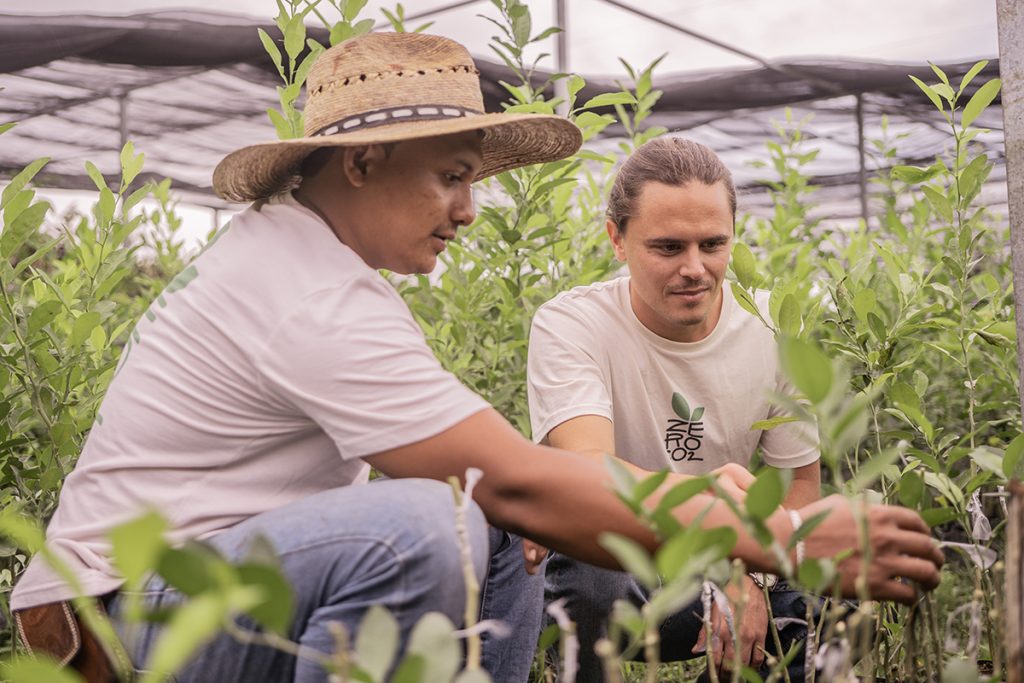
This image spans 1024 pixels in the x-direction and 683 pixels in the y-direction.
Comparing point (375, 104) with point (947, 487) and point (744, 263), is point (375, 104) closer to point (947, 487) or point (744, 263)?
point (744, 263)

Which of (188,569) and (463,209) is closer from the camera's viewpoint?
(188,569)

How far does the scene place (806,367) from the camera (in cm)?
82

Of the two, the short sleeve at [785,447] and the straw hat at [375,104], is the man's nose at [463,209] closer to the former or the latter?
the straw hat at [375,104]

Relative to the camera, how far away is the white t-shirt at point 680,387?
7.72ft

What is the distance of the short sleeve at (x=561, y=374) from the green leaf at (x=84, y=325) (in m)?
0.91

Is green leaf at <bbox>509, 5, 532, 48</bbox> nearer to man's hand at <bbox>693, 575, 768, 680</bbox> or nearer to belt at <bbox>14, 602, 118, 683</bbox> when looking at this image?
man's hand at <bbox>693, 575, 768, 680</bbox>

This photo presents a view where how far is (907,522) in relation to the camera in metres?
1.15

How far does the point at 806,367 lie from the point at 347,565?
0.81m

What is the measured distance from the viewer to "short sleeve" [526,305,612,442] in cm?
215

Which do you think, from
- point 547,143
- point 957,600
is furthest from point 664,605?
point 957,600

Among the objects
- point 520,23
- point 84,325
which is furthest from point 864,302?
point 84,325

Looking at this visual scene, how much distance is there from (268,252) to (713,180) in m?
1.17

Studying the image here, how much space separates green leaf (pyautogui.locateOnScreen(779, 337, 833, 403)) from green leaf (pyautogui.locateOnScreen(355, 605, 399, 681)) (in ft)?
1.21

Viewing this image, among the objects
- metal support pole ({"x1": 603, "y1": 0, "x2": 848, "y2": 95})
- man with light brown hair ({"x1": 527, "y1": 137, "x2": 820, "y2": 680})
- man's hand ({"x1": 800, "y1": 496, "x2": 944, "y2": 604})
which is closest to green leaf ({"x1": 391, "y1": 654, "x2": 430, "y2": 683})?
man's hand ({"x1": 800, "y1": 496, "x2": 944, "y2": 604})
